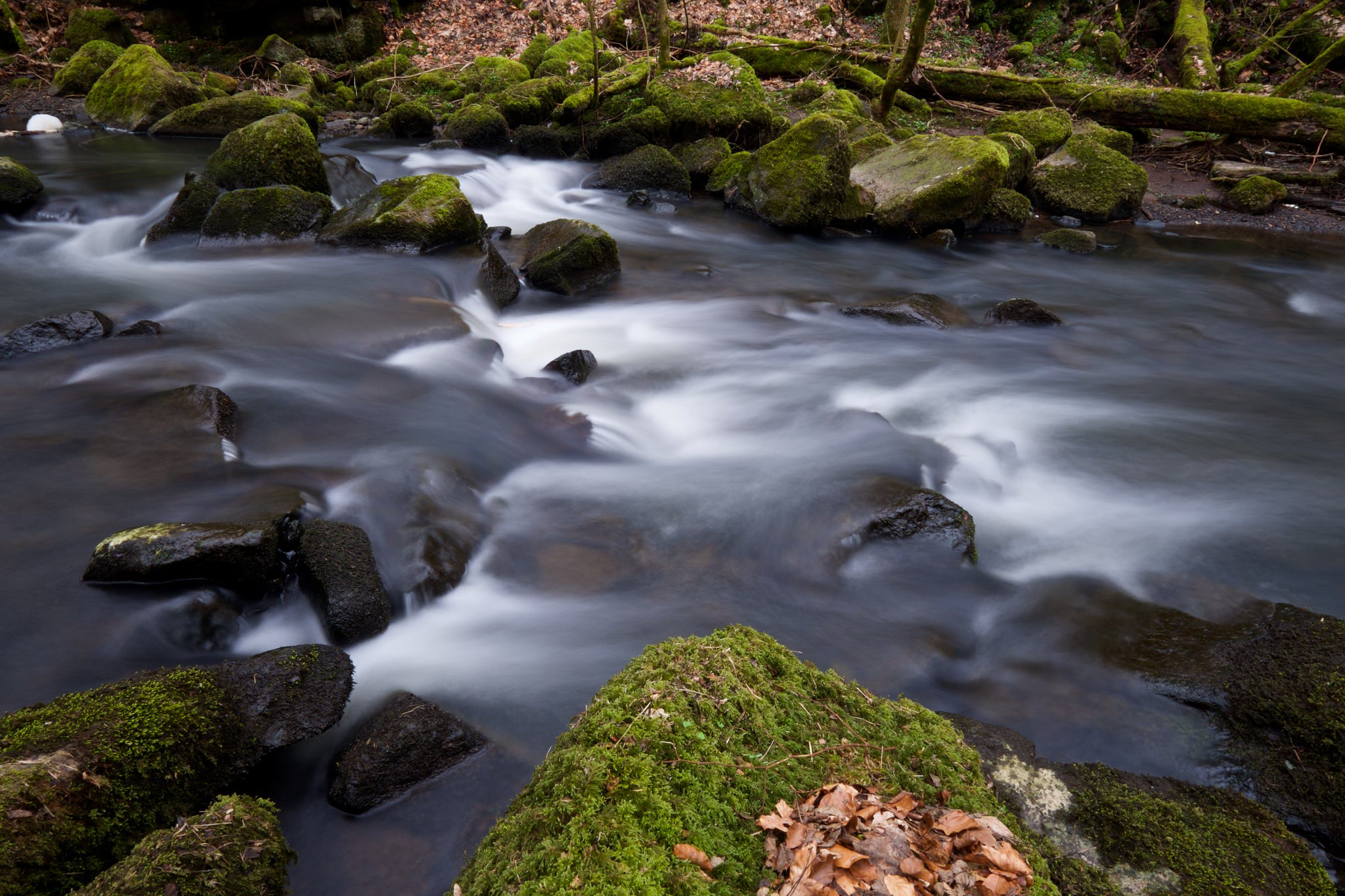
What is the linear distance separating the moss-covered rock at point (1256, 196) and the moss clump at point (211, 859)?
50.7 ft

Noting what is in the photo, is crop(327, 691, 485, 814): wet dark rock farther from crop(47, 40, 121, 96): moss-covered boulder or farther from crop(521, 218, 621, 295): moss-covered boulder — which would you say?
crop(47, 40, 121, 96): moss-covered boulder

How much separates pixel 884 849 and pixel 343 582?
3.03 metres

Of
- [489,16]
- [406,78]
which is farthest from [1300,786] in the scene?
[489,16]

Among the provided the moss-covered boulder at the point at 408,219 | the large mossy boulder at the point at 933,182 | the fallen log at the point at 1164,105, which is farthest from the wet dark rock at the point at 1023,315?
the fallen log at the point at 1164,105

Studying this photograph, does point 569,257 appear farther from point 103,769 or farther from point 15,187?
point 103,769

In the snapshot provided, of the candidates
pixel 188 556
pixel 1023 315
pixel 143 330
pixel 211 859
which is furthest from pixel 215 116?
pixel 211 859

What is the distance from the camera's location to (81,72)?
50.7ft

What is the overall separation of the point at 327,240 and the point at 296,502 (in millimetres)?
5421

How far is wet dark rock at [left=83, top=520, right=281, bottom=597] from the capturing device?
369cm

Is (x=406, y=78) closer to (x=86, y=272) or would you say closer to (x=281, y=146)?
(x=281, y=146)

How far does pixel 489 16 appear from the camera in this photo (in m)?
21.0

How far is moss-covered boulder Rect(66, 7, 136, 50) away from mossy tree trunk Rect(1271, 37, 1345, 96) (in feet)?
77.3

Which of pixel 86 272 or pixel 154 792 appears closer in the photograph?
pixel 154 792

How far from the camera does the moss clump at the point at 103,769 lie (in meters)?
2.13
